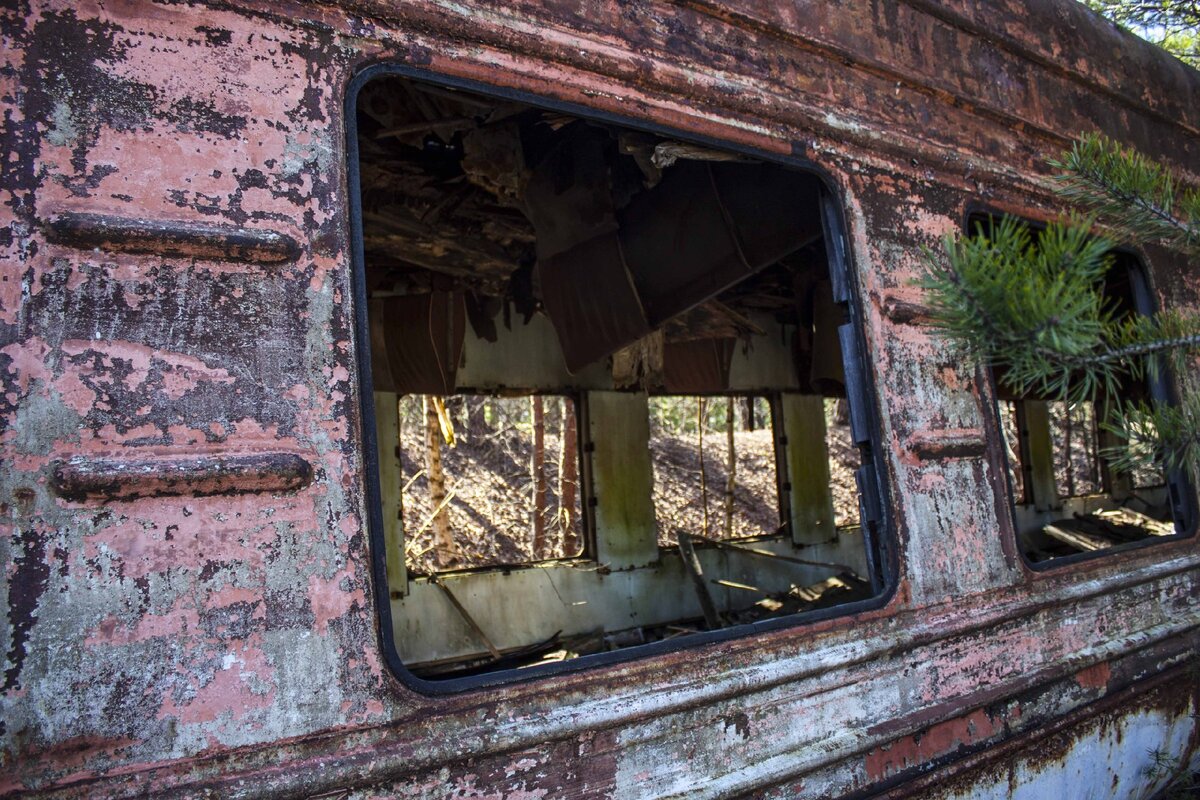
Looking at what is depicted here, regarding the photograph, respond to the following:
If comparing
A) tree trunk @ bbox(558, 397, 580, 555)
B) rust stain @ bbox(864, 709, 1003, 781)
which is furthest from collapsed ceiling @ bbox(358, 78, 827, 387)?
tree trunk @ bbox(558, 397, 580, 555)

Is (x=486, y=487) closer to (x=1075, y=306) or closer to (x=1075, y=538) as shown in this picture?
(x=1075, y=538)

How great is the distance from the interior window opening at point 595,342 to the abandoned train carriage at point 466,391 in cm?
3

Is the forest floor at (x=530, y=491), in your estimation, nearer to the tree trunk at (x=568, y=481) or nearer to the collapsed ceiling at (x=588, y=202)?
the tree trunk at (x=568, y=481)

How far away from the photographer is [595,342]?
4535 millimetres

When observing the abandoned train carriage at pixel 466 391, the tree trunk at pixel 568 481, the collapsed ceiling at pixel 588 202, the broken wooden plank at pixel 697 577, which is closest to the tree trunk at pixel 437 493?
the tree trunk at pixel 568 481

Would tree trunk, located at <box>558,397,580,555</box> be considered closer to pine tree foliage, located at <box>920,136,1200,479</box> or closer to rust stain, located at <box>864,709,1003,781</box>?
rust stain, located at <box>864,709,1003,781</box>

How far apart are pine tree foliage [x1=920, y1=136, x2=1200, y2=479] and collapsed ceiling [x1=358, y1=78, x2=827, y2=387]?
163 cm

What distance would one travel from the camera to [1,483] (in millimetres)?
1580

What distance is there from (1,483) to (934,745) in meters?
2.77

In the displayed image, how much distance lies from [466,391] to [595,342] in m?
2.13

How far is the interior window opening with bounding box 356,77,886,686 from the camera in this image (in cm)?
392

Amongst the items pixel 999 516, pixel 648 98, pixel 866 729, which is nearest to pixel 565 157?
pixel 648 98

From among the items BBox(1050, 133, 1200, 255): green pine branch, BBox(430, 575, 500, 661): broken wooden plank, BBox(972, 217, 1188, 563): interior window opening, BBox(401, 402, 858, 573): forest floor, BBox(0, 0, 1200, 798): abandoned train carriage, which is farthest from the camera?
BBox(401, 402, 858, 573): forest floor

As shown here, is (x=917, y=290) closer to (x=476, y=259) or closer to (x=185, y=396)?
(x=185, y=396)
